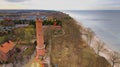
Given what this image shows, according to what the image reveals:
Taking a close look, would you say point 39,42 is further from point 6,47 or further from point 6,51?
point 6,47

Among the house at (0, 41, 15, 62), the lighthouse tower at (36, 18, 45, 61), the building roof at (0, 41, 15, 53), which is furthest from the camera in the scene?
the building roof at (0, 41, 15, 53)

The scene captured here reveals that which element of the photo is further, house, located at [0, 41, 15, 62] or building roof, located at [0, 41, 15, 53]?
building roof, located at [0, 41, 15, 53]

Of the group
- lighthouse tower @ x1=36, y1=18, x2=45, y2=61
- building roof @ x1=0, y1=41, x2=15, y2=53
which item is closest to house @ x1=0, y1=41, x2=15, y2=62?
building roof @ x1=0, y1=41, x2=15, y2=53

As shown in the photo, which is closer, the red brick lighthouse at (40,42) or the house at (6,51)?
the red brick lighthouse at (40,42)

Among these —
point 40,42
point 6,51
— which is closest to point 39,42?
point 40,42

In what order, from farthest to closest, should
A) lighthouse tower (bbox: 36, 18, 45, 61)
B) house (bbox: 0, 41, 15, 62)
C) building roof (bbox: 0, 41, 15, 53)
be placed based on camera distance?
building roof (bbox: 0, 41, 15, 53) → house (bbox: 0, 41, 15, 62) → lighthouse tower (bbox: 36, 18, 45, 61)

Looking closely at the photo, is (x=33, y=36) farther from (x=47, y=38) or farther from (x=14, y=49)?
(x=14, y=49)

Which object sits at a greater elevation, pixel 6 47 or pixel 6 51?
pixel 6 47

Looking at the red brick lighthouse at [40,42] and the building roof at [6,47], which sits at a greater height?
the red brick lighthouse at [40,42]

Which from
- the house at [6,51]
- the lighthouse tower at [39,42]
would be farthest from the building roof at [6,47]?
the lighthouse tower at [39,42]

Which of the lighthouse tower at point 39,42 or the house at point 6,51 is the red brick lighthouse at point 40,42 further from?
the house at point 6,51

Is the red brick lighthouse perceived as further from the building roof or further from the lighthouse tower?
the building roof

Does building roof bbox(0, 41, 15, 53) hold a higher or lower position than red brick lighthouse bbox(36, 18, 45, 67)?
lower
